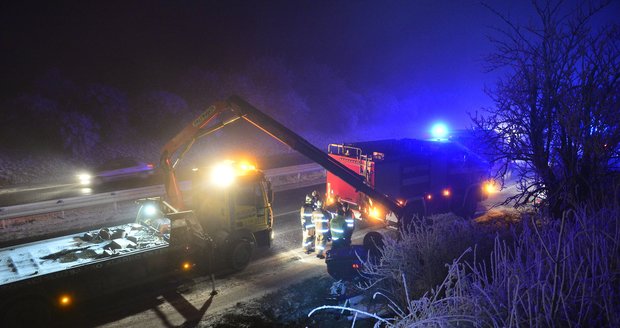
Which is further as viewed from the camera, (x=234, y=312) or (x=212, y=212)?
(x=212, y=212)

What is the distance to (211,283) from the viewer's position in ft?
26.7

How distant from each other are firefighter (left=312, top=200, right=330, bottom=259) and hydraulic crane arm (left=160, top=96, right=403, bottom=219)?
3.31 feet

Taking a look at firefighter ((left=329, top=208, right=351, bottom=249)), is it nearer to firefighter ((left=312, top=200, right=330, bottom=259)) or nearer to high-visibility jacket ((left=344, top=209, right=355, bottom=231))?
high-visibility jacket ((left=344, top=209, right=355, bottom=231))

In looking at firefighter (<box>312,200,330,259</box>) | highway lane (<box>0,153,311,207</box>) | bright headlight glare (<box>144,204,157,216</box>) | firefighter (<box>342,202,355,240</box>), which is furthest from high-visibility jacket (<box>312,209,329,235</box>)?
highway lane (<box>0,153,311,207</box>)

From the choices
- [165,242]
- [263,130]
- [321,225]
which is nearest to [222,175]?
[263,130]

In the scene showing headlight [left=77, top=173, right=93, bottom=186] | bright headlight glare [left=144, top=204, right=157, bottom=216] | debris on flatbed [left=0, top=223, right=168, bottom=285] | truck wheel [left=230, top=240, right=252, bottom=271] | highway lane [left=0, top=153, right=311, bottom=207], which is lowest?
truck wheel [left=230, top=240, right=252, bottom=271]

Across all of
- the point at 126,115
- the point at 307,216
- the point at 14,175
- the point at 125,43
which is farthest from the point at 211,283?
the point at 125,43

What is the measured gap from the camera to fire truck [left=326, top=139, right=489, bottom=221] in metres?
10.7

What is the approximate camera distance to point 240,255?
29.1 feet

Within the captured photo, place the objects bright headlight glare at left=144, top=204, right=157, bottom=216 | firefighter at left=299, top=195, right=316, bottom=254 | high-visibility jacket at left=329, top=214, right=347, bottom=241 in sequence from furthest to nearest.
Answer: firefighter at left=299, top=195, right=316, bottom=254, bright headlight glare at left=144, top=204, right=157, bottom=216, high-visibility jacket at left=329, top=214, right=347, bottom=241

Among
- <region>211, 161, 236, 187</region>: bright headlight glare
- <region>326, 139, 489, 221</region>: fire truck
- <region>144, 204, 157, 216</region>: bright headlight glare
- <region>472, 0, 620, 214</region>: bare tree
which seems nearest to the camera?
<region>472, 0, 620, 214</region>: bare tree

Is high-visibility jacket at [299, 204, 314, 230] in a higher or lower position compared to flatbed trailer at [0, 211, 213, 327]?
higher

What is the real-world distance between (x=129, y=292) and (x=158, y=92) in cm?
2655

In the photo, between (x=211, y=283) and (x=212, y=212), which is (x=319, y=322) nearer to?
(x=211, y=283)
